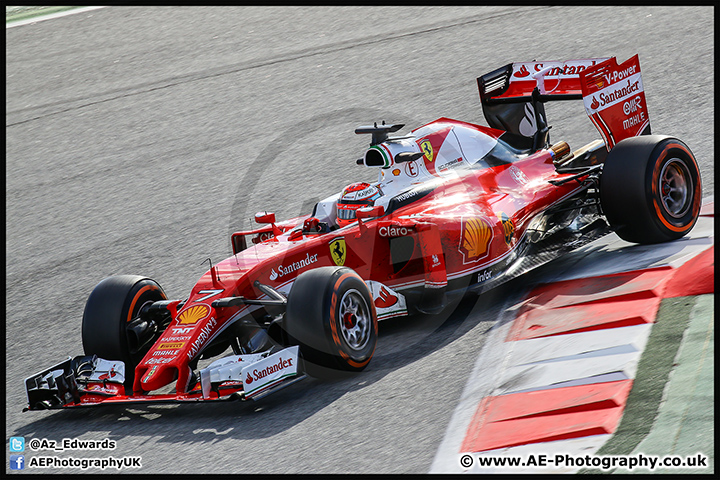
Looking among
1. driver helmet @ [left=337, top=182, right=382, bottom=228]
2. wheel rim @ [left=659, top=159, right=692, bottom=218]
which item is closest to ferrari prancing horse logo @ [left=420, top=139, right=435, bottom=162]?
driver helmet @ [left=337, top=182, right=382, bottom=228]

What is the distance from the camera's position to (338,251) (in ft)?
21.8

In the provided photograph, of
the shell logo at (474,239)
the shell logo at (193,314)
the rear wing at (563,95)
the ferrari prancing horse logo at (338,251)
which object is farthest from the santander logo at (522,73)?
the shell logo at (193,314)

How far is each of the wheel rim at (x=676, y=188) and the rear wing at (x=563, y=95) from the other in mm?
825

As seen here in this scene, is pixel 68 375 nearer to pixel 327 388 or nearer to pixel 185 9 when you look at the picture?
pixel 327 388

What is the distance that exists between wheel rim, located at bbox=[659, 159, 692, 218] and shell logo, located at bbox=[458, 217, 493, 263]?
167 centimetres

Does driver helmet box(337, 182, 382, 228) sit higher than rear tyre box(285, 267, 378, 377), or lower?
higher

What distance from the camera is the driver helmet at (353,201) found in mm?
6945

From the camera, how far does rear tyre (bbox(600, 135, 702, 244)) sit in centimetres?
697

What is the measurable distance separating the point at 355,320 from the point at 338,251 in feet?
2.79

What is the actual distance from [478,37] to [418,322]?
32.3 ft

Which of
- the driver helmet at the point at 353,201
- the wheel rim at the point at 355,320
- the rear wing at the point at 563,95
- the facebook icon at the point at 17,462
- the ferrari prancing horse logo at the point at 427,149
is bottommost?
the facebook icon at the point at 17,462

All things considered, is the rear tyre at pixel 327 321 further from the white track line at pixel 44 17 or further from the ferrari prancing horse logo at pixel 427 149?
the white track line at pixel 44 17

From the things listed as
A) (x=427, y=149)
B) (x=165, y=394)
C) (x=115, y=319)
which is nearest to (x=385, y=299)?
(x=427, y=149)

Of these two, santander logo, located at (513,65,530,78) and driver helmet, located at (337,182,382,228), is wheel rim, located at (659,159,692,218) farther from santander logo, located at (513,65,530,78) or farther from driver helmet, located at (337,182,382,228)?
driver helmet, located at (337,182,382,228)
